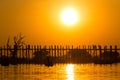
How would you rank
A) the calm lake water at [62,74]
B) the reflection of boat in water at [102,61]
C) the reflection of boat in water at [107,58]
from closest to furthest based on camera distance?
the calm lake water at [62,74] < the reflection of boat in water at [102,61] < the reflection of boat in water at [107,58]

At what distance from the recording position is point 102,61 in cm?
5684

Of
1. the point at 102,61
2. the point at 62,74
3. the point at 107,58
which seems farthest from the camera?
the point at 107,58

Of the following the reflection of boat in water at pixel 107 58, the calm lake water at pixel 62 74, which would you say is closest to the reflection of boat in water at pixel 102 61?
the reflection of boat in water at pixel 107 58

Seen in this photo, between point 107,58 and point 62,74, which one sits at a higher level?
point 107,58

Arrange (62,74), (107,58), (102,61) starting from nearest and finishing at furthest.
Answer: (62,74) → (102,61) → (107,58)

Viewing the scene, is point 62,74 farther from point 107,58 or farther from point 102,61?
point 107,58

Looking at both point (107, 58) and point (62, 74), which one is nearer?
point (62, 74)

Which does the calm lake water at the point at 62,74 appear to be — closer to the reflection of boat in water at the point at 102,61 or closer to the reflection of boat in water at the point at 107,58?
the reflection of boat in water at the point at 102,61

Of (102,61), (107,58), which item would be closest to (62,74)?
(102,61)

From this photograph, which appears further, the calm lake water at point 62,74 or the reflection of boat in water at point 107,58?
the reflection of boat in water at point 107,58

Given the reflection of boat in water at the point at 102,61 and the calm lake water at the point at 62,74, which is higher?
the reflection of boat in water at the point at 102,61

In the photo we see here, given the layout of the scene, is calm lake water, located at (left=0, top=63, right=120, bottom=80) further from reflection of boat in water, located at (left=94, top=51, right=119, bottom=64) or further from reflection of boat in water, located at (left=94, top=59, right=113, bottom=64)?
reflection of boat in water, located at (left=94, top=51, right=119, bottom=64)

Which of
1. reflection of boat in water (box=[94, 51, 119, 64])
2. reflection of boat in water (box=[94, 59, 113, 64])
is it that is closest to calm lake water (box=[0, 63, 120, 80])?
reflection of boat in water (box=[94, 59, 113, 64])

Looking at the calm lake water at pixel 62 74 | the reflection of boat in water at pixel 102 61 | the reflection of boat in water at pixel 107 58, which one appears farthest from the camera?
the reflection of boat in water at pixel 107 58
